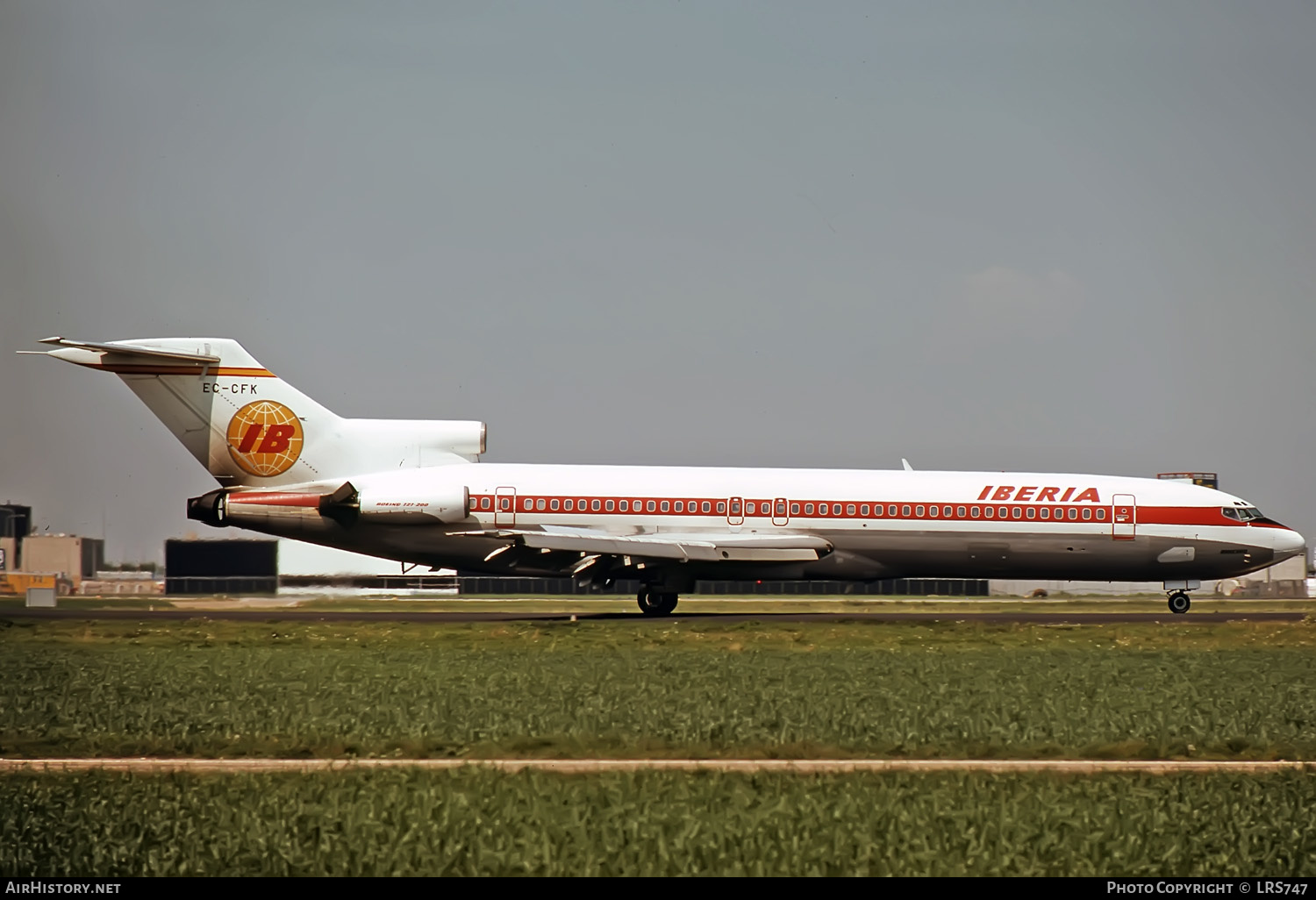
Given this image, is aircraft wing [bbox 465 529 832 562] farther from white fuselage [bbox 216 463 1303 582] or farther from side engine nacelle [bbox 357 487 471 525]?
side engine nacelle [bbox 357 487 471 525]

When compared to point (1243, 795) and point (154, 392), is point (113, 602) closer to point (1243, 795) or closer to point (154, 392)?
point (154, 392)

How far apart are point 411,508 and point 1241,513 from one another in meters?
21.5

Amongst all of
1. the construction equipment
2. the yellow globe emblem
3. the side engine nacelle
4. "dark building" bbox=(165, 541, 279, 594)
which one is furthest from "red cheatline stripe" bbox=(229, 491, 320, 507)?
"dark building" bbox=(165, 541, 279, 594)

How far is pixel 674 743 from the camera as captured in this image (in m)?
13.1

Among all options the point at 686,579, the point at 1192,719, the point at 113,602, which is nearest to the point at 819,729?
the point at 1192,719

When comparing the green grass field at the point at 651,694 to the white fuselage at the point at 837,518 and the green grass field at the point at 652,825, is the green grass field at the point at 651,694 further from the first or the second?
the white fuselage at the point at 837,518

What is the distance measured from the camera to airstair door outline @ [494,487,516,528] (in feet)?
111

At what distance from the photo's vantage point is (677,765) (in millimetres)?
11930

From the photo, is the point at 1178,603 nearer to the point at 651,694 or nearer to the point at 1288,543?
the point at 1288,543

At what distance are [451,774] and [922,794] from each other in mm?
3735

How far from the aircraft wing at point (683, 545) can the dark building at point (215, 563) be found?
24478 mm

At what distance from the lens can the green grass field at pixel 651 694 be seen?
13.3 m
